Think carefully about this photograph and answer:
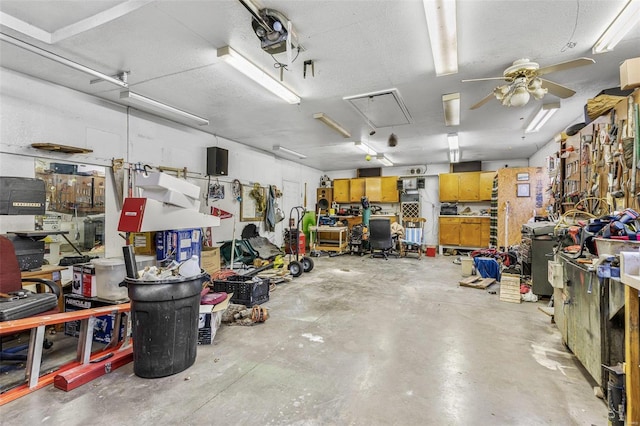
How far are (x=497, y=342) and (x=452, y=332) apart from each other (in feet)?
1.35

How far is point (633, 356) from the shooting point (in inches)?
53.5

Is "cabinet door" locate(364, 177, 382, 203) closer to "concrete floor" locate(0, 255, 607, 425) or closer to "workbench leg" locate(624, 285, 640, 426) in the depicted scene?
"concrete floor" locate(0, 255, 607, 425)

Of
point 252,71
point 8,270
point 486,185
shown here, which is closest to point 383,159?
point 486,185

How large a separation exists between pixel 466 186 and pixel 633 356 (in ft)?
27.1

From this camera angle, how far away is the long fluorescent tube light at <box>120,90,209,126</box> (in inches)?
155

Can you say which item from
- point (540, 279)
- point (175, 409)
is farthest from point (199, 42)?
point (540, 279)

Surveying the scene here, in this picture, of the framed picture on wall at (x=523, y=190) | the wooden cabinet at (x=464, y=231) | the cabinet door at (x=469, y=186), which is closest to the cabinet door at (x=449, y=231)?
the wooden cabinet at (x=464, y=231)

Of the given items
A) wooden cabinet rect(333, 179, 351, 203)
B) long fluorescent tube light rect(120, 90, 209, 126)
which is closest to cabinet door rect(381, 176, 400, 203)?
wooden cabinet rect(333, 179, 351, 203)

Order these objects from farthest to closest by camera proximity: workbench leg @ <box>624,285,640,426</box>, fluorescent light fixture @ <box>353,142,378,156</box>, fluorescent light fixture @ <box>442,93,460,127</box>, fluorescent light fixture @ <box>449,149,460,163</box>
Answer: fluorescent light fixture @ <box>449,149,460,163</box> → fluorescent light fixture @ <box>353,142,378,156</box> → fluorescent light fixture @ <box>442,93,460,127</box> → workbench leg @ <box>624,285,640,426</box>

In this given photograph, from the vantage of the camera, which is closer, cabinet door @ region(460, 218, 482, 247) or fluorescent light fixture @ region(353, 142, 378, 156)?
fluorescent light fixture @ region(353, 142, 378, 156)

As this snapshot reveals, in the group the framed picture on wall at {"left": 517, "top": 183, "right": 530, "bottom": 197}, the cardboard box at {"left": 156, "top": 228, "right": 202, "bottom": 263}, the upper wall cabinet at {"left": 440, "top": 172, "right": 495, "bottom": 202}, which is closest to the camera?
the cardboard box at {"left": 156, "top": 228, "right": 202, "bottom": 263}

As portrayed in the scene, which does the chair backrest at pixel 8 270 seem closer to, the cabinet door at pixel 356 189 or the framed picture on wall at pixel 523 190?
the framed picture on wall at pixel 523 190

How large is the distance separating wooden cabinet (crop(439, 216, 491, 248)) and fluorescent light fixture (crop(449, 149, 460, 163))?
175 centimetres

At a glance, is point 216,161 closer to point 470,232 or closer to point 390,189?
point 390,189
